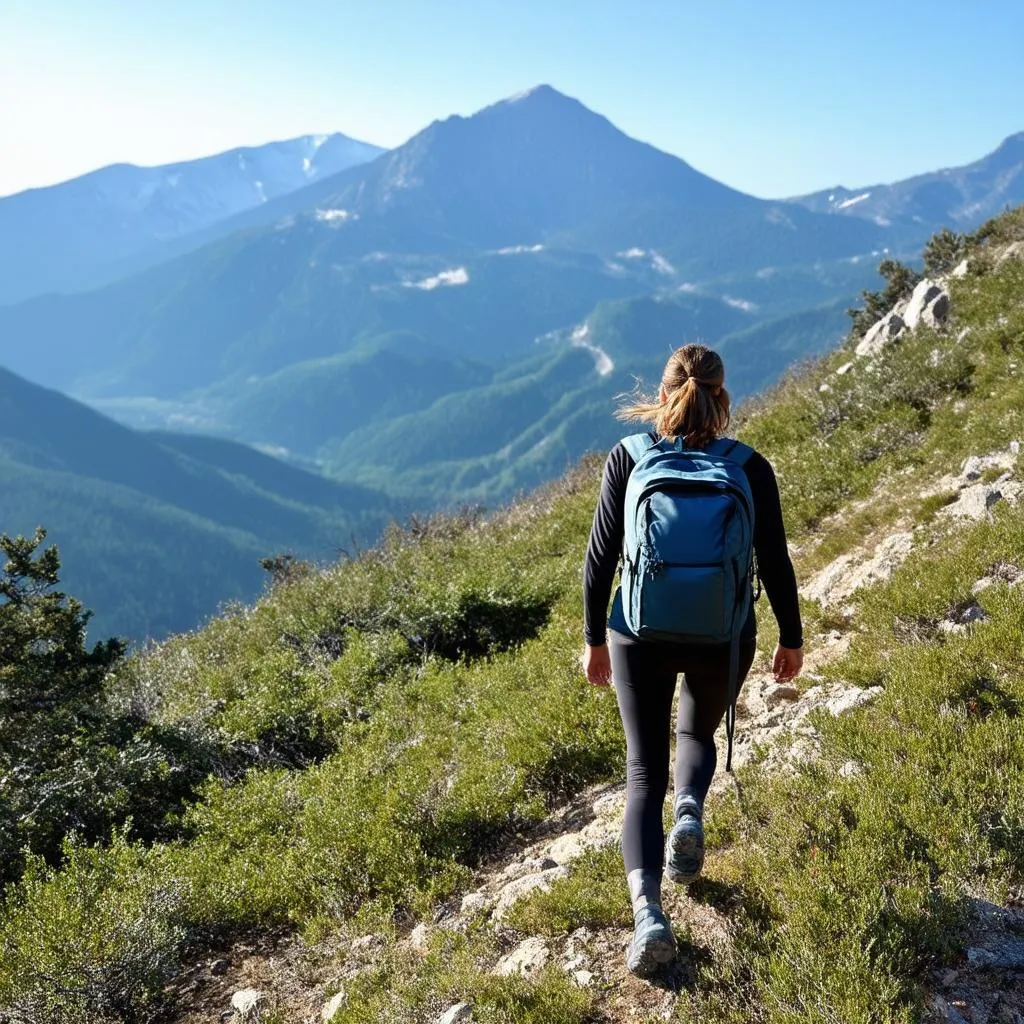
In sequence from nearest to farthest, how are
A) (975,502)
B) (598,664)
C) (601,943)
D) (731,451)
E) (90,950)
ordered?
(731,451)
(601,943)
(598,664)
(90,950)
(975,502)

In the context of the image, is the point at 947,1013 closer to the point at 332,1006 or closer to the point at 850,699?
the point at 850,699

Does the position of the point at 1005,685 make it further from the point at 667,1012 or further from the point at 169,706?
the point at 169,706

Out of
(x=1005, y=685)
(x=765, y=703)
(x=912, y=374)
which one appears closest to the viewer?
(x=1005, y=685)

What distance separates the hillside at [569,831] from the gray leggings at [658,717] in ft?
1.83

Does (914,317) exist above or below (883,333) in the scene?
above

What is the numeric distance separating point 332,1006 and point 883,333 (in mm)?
13998

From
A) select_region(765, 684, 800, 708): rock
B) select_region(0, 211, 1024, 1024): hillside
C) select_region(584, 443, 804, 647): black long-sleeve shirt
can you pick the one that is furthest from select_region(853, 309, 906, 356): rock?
select_region(584, 443, 804, 647): black long-sleeve shirt

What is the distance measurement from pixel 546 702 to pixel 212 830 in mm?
2510

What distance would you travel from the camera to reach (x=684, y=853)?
290 centimetres

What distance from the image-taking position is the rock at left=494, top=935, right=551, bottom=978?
124 inches

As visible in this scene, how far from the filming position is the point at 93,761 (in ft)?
20.9

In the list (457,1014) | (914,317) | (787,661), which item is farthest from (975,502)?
(914,317)

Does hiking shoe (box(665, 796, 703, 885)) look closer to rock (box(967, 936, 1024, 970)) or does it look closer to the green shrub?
rock (box(967, 936, 1024, 970))

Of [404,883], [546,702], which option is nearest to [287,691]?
[546,702]
